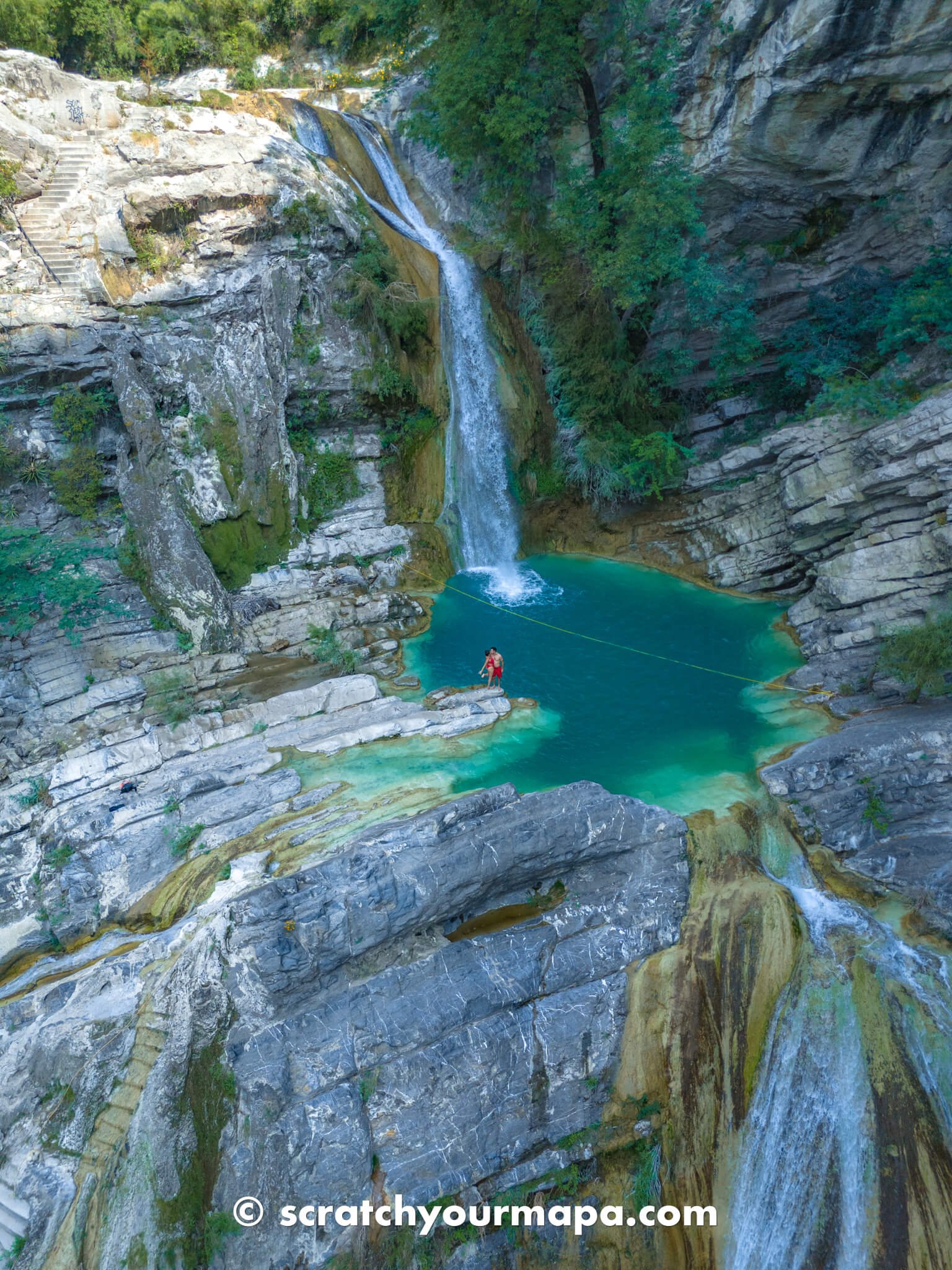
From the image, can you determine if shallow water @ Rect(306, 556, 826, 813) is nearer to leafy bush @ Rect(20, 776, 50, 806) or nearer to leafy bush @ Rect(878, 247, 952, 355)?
leafy bush @ Rect(20, 776, 50, 806)

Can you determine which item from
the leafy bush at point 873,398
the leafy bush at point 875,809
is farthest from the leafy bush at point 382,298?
the leafy bush at point 875,809

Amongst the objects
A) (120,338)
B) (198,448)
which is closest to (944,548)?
(198,448)

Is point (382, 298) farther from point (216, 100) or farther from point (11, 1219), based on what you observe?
point (11, 1219)

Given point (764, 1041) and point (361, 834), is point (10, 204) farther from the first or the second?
point (764, 1041)

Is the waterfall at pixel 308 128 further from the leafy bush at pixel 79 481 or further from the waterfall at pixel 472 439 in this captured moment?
the leafy bush at pixel 79 481

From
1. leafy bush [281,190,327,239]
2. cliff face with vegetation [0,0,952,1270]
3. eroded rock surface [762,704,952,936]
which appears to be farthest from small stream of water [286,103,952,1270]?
leafy bush [281,190,327,239]

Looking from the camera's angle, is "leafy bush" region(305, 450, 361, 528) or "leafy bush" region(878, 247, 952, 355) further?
"leafy bush" region(305, 450, 361, 528)
